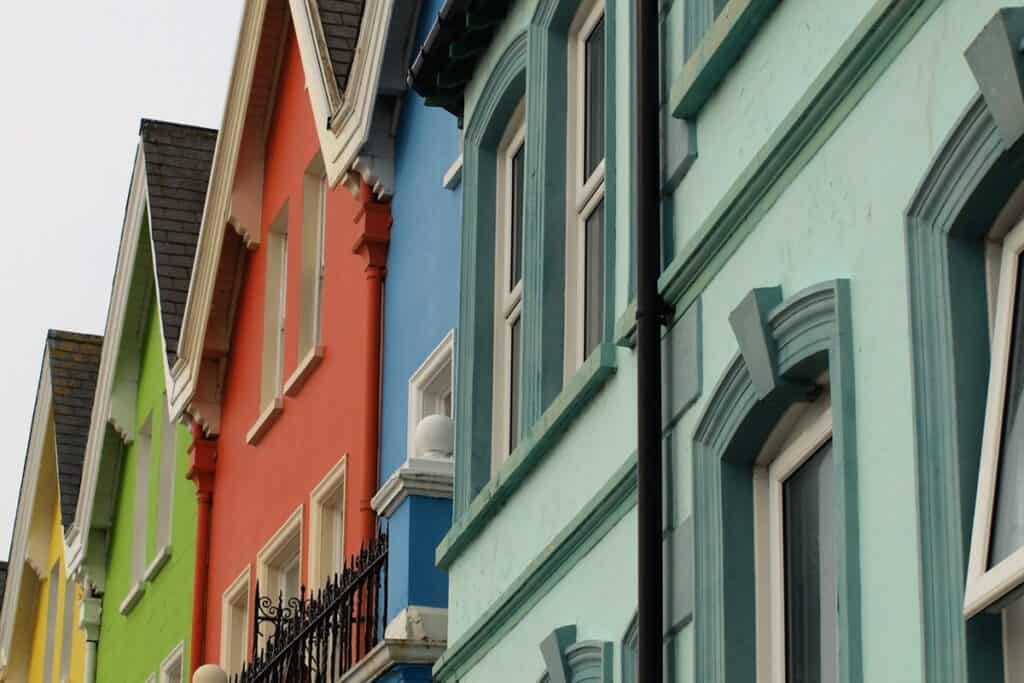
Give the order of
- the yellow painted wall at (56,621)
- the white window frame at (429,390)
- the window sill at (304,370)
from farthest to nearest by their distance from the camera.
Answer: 1. the yellow painted wall at (56,621)
2. the window sill at (304,370)
3. the white window frame at (429,390)

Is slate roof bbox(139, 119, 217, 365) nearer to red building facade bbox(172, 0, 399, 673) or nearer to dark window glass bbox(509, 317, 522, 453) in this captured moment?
red building facade bbox(172, 0, 399, 673)

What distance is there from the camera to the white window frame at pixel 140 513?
26.5 m

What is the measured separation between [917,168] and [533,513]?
440 centimetres

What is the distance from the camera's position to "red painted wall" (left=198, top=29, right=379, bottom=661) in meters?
18.2

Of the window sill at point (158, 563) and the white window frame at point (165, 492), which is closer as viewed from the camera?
the window sill at point (158, 563)

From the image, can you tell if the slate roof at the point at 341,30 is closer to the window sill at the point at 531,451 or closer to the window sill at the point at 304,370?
the window sill at the point at 304,370

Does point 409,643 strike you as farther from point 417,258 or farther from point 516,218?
point 417,258

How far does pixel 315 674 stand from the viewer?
15.3 m

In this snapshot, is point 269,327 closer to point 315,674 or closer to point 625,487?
point 315,674

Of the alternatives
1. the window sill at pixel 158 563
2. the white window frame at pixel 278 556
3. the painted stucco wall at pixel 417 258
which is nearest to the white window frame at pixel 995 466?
the painted stucco wall at pixel 417 258

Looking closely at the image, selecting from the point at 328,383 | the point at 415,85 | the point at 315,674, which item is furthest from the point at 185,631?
the point at 415,85

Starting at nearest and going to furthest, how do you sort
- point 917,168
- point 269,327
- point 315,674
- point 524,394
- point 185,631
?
point 917,168 < point 524,394 < point 315,674 < point 269,327 < point 185,631

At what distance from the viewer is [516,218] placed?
43.7ft

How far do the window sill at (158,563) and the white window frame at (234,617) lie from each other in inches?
106
